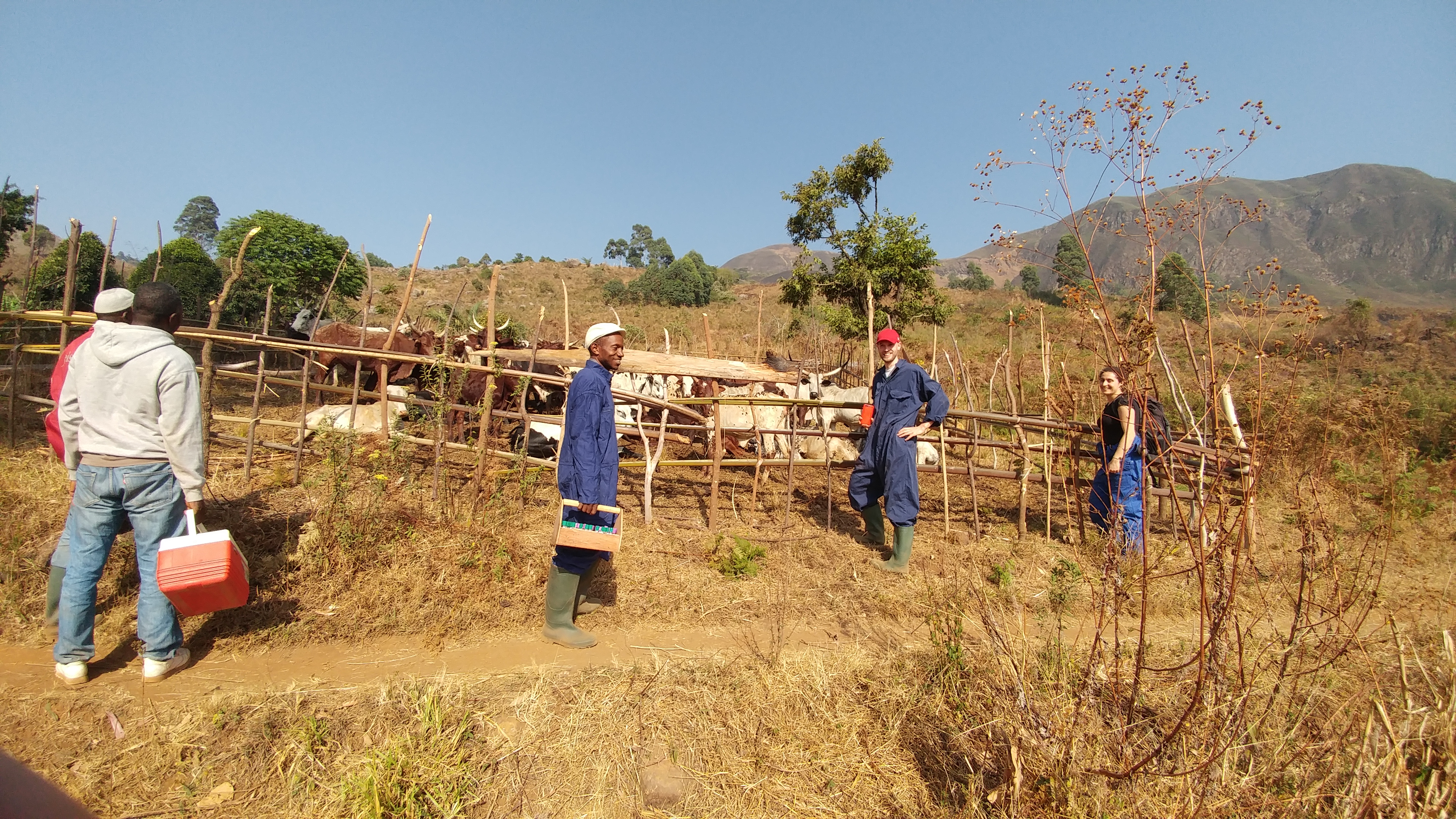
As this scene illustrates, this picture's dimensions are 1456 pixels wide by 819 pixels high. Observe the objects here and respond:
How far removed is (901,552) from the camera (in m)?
4.88

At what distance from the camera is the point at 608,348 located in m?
3.48

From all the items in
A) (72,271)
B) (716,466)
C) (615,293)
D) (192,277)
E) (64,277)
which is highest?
(615,293)

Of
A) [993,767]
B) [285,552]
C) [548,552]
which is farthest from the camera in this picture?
[548,552]

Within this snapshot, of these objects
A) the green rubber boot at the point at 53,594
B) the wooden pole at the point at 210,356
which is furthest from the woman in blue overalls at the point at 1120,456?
the wooden pole at the point at 210,356

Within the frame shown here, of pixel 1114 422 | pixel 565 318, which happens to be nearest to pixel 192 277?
pixel 565 318

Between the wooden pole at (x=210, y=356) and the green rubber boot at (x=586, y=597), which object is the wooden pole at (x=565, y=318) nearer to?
the green rubber boot at (x=586, y=597)

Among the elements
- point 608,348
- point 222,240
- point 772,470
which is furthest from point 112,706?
point 222,240

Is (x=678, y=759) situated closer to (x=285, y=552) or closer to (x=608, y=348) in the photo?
(x=608, y=348)

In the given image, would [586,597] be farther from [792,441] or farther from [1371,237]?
[1371,237]

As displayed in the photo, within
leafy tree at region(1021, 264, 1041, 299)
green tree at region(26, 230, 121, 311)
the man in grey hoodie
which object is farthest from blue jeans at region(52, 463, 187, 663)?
leafy tree at region(1021, 264, 1041, 299)

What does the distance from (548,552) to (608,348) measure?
1.85 meters

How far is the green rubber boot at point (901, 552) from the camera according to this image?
484 centimetres

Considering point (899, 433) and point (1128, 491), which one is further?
point (1128, 491)

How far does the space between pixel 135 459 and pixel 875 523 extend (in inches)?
175
